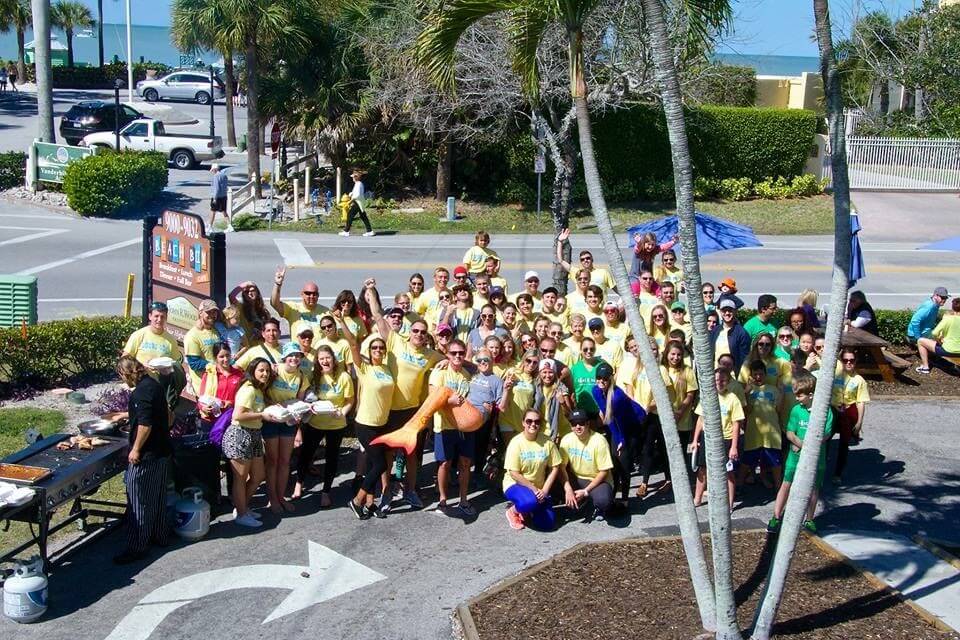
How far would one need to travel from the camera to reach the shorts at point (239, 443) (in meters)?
9.58

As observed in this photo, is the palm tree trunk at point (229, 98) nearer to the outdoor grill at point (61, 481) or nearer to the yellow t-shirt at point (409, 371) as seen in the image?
the yellow t-shirt at point (409, 371)

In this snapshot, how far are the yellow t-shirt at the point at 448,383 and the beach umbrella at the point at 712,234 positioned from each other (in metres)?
5.92

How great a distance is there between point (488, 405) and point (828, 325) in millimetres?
3685

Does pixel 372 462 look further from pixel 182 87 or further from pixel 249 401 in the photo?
pixel 182 87

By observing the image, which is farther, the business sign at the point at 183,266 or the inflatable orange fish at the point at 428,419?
the business sign at the point at 183,266

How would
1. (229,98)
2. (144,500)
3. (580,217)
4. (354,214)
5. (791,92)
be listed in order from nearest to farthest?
1. (144,500)
2. (354,214)
3. (580,217)
4. (791,92)
5. (229,98)

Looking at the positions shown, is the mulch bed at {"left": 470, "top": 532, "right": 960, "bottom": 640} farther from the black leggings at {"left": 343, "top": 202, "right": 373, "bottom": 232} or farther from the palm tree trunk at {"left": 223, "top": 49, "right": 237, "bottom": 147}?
the palm tree trunk at {"left": 223, "top": 49, "right": 237, "bottom": 147}

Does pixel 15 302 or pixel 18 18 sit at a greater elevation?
pixel 18 18

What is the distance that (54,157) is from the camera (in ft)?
94.4

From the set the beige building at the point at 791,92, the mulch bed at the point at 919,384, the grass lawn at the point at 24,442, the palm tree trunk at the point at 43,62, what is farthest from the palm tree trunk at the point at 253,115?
the mulch bed at the point at 919,384

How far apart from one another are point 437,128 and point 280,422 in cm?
1931

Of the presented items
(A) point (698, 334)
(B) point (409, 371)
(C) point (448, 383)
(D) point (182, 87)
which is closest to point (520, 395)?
(C) point (448, 383)

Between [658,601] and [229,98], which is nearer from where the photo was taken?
[658,601]

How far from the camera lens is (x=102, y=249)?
23.5 m
